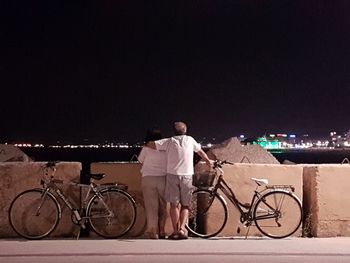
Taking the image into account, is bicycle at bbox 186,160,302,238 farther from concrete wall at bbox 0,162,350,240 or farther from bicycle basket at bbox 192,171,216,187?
concrete wall at bbox 0,162,350,240

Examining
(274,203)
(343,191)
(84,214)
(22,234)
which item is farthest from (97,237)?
(343,191)

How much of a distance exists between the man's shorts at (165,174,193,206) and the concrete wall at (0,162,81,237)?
1356 millimetres

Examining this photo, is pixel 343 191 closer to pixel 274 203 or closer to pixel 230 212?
pixel 274 203

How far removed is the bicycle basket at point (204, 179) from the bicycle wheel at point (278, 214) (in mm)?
738

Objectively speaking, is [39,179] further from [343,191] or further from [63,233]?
[343,191]

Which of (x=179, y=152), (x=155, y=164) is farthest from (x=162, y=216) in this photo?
(x=179, y=152)

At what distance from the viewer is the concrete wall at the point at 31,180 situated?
9.98 meters

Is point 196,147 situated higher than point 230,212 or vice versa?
point 196,147

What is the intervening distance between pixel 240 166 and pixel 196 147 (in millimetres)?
855

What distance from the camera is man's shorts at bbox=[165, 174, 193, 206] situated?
9.64 m

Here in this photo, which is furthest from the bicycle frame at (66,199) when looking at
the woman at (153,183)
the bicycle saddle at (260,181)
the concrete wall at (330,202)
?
the concrete wall at (330,202)

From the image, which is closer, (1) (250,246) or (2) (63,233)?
(1) (250,246)

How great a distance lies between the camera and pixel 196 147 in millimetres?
9758

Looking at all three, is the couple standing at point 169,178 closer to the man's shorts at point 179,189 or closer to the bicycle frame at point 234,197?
the man's shorts at point 179,189
